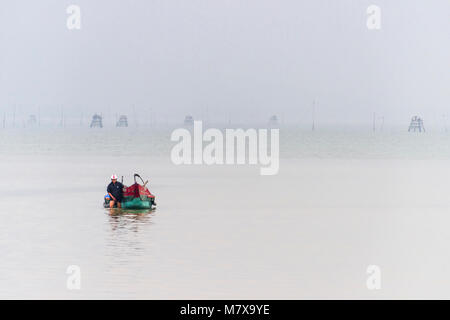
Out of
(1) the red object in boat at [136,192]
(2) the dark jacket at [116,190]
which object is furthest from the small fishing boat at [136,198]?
(2) the dark jacket at [116,190]

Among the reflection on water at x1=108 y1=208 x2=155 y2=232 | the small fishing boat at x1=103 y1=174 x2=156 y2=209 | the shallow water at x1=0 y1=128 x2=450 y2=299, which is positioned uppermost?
the small fishing boat at x1=103 y1=174 x2=156 y2=209

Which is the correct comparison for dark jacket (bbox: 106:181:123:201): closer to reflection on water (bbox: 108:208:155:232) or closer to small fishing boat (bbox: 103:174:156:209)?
small fishing boat (bbox: 103:174:156:209)

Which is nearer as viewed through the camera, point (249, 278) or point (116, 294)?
point (116, 294)

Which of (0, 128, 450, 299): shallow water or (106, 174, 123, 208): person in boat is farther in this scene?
(106, 174, 123, 208): person in boat

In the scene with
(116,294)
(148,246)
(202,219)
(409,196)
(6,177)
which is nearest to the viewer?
(116,294)

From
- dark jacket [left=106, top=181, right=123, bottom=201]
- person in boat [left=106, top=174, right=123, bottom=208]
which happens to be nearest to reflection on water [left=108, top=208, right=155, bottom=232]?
person in boat [left=106, top=174, right=123, bottom=208]

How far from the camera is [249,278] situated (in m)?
23.7

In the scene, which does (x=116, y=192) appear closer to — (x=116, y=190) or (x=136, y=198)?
(x=116, y=190)

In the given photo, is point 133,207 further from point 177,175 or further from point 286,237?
point 177,175

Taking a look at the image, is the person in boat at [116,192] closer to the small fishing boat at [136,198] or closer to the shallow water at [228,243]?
the small fishing boat at [136,198]

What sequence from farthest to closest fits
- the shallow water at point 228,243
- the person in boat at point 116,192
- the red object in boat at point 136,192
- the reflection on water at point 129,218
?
1. the person in boat at point 116,192
2. the red object in boat at point 136,192
3. the reflection on water at point 129,218
4. the shallow water at point 228,243

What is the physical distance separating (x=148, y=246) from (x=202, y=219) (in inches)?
340

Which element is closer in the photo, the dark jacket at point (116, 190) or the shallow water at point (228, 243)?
the shallow water at point (228, 243)
